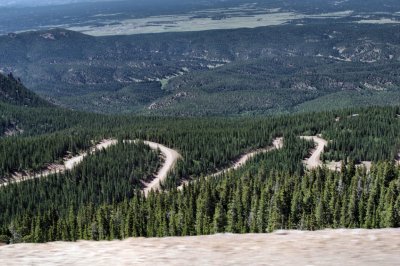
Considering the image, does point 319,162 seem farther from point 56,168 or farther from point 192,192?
point 56,168

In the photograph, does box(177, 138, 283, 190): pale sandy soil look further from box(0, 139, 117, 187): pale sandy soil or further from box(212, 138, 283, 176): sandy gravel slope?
box(0, 139, 117, 187): pale sandy soil

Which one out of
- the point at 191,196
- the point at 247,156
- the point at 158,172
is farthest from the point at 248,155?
the point at 191,196

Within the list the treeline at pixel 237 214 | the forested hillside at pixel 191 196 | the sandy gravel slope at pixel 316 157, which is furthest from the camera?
the sandy gravel slope at pixel 316 157

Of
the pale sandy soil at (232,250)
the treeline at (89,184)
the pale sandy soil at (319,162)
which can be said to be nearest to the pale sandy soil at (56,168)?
the treeline at (89,184)

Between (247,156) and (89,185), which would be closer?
(89,185)

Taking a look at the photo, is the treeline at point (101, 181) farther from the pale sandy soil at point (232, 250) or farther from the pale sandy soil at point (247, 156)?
the pale sandy soil at point (232, 250)

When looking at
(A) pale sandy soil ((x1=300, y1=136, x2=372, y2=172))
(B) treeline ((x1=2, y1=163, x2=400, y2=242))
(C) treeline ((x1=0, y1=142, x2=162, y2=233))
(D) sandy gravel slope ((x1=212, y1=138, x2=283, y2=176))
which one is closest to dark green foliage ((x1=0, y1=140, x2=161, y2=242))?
(C) treeline ((x1=0, y1=142, x2=162, y2=233))
